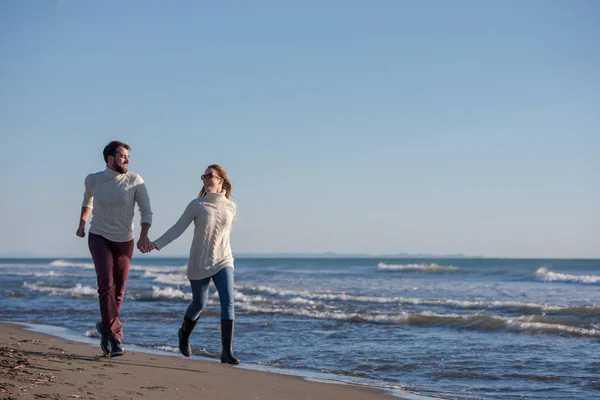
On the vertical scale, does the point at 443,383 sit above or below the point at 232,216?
below

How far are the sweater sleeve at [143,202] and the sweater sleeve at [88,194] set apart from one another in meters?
0.42

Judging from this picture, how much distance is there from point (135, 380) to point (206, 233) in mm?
1541

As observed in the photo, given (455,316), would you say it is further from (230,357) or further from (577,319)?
(230,357)

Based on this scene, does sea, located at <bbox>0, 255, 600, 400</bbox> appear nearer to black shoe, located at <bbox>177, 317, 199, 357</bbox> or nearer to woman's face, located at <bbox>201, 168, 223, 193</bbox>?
black shoe, located at <bbox>177, 317, 199, 357</bbox>

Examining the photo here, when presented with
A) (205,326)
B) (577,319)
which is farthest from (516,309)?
(205,326)

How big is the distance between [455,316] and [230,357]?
7993 millimetres

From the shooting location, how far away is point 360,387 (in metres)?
6.48

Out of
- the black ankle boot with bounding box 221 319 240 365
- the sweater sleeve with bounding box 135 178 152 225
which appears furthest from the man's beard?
the black ankle boot with bounding box 221 319 240 365

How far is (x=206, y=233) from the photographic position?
20.8 feet

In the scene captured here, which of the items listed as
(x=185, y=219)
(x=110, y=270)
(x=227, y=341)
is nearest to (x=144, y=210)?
(x=185, y=219)

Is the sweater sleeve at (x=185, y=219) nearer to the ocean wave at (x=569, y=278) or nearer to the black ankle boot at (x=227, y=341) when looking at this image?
the black ankle boot at (x=227, y=341)

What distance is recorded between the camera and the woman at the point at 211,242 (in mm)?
6348

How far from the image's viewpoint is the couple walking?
6164 mm

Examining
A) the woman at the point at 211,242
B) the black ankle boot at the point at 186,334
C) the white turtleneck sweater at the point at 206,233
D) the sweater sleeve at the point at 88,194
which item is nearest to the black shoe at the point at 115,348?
the black ankle boot at the point at 186,334
